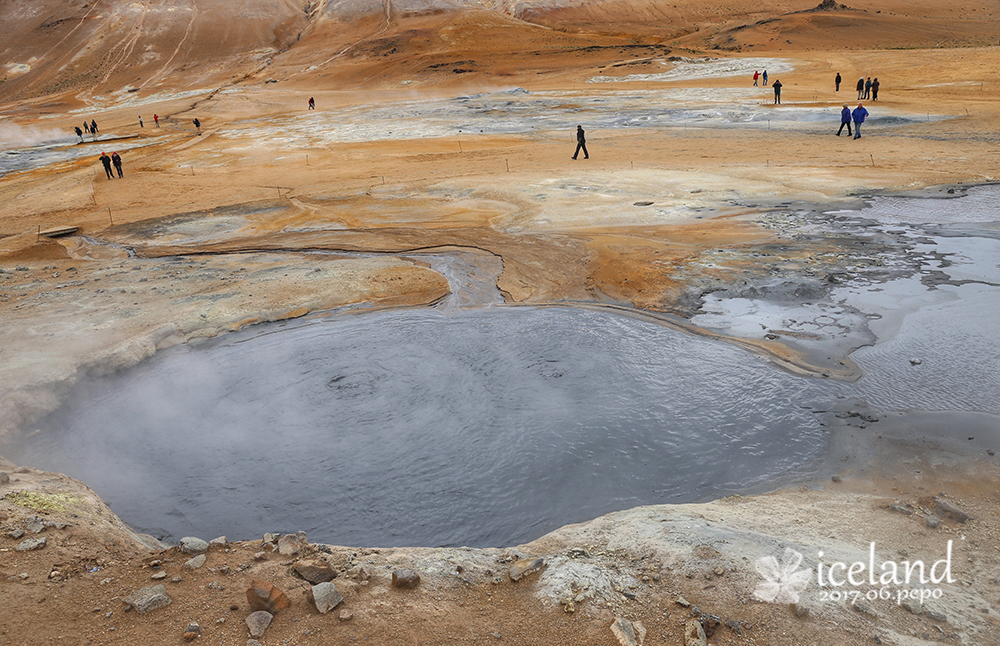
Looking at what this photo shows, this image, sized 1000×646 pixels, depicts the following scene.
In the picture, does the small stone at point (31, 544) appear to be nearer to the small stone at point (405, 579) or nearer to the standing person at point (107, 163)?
the small stone at point (405, 579)

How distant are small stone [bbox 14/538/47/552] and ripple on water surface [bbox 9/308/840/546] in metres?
1.77

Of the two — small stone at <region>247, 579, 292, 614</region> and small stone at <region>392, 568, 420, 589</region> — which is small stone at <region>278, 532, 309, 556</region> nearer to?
small stone at <region>247, 579, 292, 614</region>

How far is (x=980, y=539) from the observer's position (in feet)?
18.0

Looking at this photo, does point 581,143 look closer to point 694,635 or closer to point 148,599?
point 694,635

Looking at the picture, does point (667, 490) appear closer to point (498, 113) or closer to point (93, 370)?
point (93, 370)

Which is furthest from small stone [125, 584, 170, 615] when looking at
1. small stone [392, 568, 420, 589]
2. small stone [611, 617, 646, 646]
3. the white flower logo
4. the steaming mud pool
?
the white flower logo

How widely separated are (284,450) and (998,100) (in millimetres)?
29439

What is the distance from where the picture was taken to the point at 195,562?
519 cm

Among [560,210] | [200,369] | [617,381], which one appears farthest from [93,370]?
[560,210]

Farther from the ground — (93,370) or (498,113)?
(498,113)

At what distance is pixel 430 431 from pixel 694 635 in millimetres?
4556

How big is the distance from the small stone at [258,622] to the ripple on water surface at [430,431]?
2.01 meters

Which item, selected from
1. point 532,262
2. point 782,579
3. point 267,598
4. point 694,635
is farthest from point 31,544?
point 532,262

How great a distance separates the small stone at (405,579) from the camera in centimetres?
496
